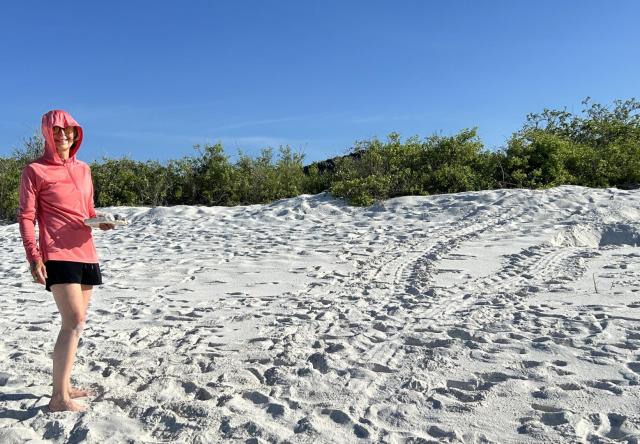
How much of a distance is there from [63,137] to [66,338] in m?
1.17

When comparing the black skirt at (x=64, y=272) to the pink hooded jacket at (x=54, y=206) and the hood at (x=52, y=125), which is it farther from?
the hood at (x=52, y=125)

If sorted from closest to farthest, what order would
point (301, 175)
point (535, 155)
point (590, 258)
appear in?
point (590, 258)
point (535, 155)
point (301, 175)

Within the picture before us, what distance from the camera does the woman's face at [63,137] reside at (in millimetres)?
3238

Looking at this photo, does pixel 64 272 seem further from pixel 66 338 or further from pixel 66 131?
pixel 66 131

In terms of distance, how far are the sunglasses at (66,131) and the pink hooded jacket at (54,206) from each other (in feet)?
0.08

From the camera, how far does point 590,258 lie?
746cm

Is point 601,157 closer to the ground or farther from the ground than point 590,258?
farther from the ground

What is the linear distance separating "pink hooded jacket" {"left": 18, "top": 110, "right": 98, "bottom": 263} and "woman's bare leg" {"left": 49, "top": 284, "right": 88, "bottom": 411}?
0.19 metres

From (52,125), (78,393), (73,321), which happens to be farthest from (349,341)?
(52,125)

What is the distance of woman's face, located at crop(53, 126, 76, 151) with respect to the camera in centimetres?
324

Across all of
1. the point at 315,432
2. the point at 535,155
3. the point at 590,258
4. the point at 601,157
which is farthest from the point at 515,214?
the point at 315,432

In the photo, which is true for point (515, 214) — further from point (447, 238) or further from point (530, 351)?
point (530, 351)

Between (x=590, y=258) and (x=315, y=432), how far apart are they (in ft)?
19.1

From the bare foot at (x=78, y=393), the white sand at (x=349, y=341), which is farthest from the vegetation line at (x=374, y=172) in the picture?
the bare foot at (x=78, y=393)
